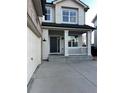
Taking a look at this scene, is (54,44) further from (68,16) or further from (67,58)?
(68,16)

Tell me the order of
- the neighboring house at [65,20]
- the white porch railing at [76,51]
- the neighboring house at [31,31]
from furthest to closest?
the neighboring house at [65,20]
the white porch railing at [76,51]
the neighboring house at [31,31]

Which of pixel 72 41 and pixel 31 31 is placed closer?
pixel 31 31

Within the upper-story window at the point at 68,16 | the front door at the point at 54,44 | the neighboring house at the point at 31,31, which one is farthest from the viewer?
the front door at the point at 54,44

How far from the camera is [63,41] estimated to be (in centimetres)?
1775

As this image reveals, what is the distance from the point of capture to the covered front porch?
49.0 feet

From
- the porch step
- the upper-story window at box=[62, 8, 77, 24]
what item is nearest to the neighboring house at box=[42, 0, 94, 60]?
the upper-story window at box=[62, 8, 77, 24]

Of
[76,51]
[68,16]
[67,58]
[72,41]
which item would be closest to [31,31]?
[67,58]

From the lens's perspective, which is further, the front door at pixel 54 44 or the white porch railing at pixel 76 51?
the front door at pixel 54 44

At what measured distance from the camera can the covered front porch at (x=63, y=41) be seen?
49.0 ft

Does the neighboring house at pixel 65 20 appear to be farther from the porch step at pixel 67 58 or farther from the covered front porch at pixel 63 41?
the porch step at pixel 67 58

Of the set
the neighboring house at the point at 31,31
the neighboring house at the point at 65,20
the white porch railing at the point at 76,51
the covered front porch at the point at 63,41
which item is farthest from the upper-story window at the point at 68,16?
the neighboring house at the point at 31,31
